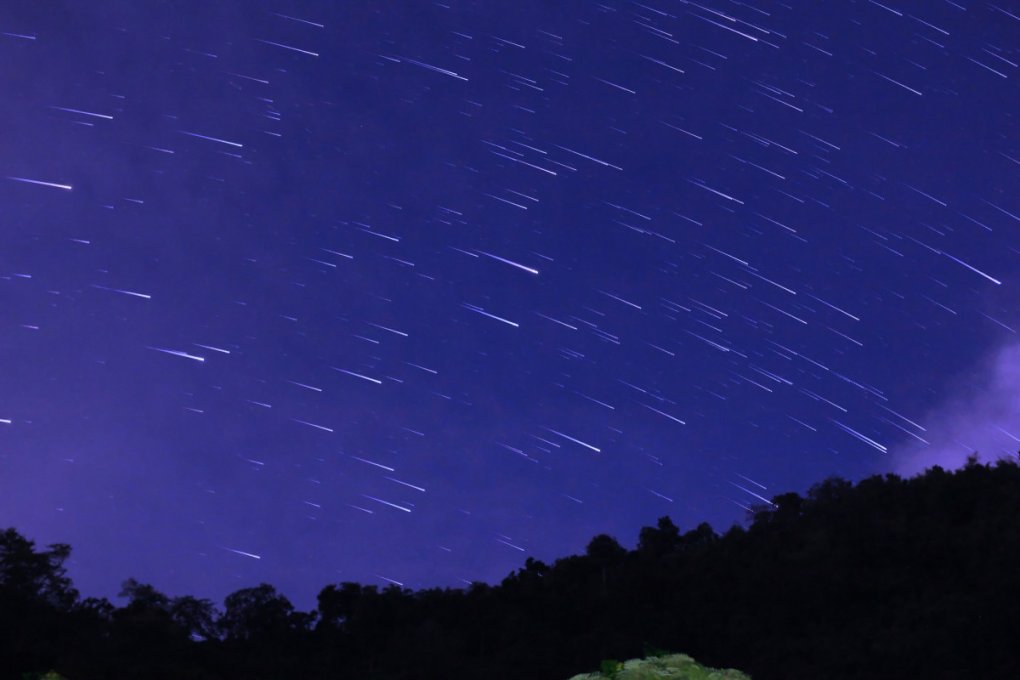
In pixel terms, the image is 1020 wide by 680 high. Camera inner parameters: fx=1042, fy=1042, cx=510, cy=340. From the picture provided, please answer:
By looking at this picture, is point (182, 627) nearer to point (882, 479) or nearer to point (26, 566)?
point (26, 566)

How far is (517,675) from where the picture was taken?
44125mm

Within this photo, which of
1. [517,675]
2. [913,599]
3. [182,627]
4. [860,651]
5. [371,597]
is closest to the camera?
[860,651]

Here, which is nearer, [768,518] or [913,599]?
[913,599]

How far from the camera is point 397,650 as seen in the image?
4881cm

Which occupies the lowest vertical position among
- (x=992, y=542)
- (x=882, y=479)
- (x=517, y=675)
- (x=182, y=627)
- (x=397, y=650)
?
(x=182, y=627)

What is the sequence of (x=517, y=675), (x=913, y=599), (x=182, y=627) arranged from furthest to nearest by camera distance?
(x=182, y=627), (x=517, y=675), (x=913, y=599)

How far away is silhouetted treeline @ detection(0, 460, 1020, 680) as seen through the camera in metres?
37.1

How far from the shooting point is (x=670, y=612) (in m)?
48.5

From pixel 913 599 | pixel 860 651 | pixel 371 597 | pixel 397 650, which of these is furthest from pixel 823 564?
pixel 371 597

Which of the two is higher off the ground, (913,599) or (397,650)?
(913,599)

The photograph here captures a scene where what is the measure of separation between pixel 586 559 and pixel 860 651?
80.4 ft

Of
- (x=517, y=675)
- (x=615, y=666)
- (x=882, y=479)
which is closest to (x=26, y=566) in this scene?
(x=517, y=675)

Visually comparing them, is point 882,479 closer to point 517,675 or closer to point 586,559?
point 586,559

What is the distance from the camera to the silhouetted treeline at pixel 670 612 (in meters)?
37.1
